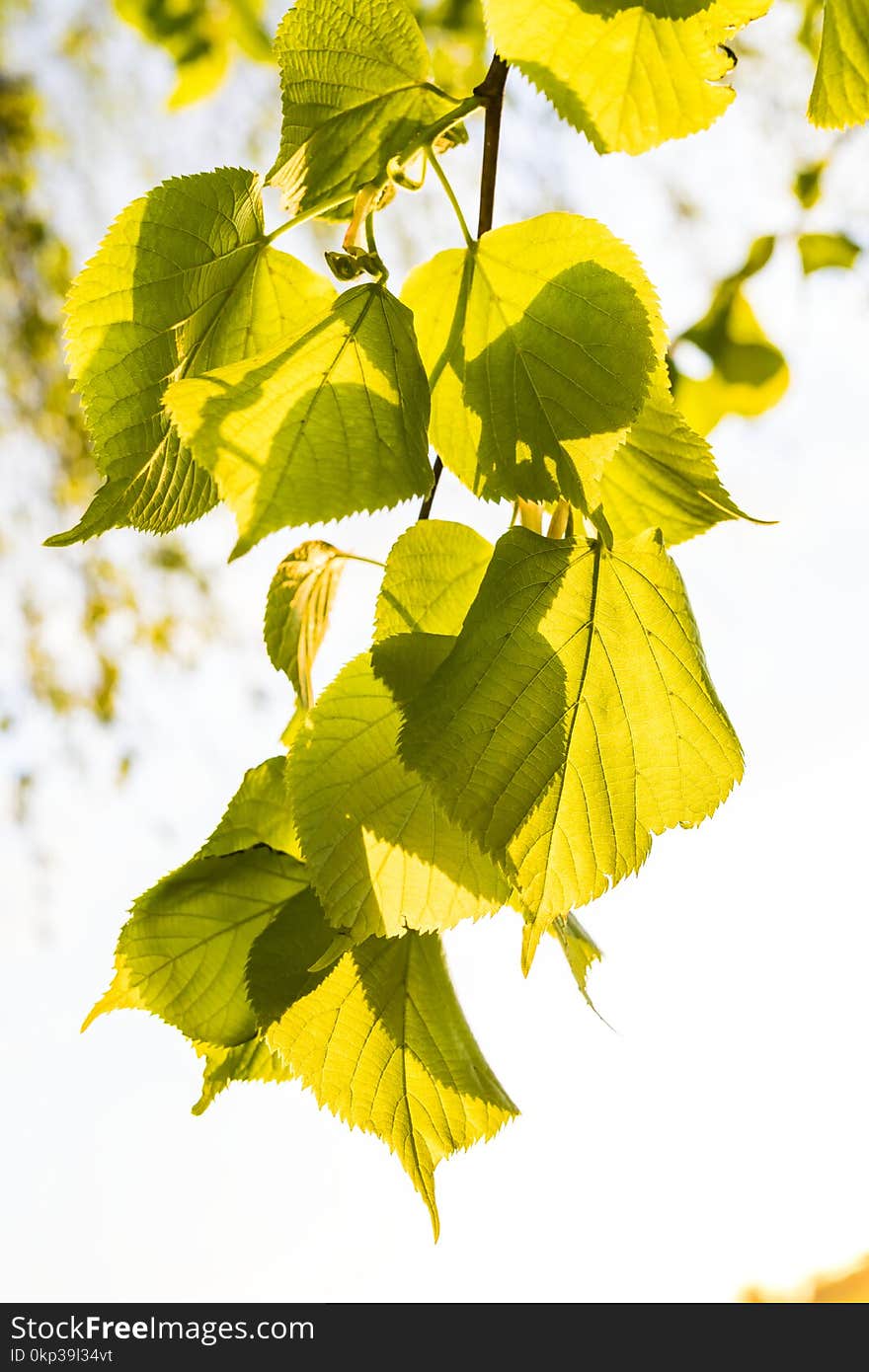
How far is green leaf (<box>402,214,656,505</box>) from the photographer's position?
0.20m

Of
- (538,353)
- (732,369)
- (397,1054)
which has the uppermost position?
(732,369)

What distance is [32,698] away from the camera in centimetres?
223

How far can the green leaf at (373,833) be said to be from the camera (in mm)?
215

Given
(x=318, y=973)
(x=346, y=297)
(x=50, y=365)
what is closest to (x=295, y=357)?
(x=346, y=297)

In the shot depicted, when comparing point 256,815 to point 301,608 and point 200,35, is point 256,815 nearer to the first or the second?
point 301,608

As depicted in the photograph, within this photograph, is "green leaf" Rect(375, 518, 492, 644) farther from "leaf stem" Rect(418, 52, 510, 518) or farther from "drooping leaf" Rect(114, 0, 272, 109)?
"drooping leaf" Rect(114, 0, 272, 109)

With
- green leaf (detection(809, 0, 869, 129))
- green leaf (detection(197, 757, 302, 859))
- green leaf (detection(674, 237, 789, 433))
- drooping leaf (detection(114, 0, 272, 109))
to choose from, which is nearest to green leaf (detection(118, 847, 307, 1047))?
green leaf (detection(197, 757, 302, 859))

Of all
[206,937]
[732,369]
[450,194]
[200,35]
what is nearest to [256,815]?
[206,937]

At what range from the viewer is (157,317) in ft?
0.73

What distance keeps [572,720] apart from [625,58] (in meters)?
0.13

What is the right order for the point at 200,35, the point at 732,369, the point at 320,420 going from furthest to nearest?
the point at 200,35 < the point at 732,369 < the point at 320,420

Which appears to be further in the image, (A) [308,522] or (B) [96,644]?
(B) [96,644]

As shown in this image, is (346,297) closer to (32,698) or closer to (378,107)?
(378,107)

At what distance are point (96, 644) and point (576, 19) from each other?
2088 mm
